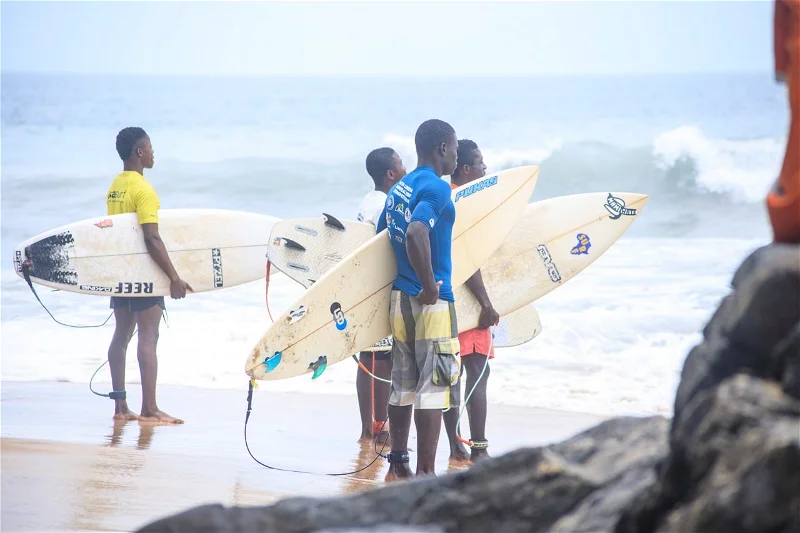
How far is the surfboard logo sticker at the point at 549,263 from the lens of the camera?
5.98 m

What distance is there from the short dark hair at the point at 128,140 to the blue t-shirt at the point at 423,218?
2.44m

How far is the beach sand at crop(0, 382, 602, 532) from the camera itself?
392 centimetres

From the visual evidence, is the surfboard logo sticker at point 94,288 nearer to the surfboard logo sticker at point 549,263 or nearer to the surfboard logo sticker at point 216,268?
the surfboard logo sticker at point 216,268

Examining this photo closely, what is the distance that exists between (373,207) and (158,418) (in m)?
1.86

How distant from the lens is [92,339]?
9.53 m

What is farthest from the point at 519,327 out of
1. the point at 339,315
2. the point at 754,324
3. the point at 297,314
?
the point at 754,324

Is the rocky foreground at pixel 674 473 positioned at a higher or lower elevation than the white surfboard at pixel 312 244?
lower

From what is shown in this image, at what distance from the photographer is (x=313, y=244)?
5.77m

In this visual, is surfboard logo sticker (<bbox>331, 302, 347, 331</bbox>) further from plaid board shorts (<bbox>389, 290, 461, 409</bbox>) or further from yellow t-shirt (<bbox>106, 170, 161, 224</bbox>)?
yellow t-shirt (<bbox>106, 170, 161, 224</bbox>)

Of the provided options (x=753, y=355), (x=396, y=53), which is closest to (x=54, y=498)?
(x=753, y=355)

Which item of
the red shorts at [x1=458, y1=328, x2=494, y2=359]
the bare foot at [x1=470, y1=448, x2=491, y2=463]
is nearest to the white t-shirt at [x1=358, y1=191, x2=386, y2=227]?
the red shorts at [x1=458, y1=328, x2=494, y2=359]

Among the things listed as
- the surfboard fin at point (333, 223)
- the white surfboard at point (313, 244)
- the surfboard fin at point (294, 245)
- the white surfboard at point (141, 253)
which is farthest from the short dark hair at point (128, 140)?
the surfboard fin at point (333, 223)

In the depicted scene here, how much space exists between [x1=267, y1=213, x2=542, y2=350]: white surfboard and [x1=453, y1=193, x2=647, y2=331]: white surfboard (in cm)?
28

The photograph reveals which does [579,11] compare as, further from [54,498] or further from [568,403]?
[54,498]
